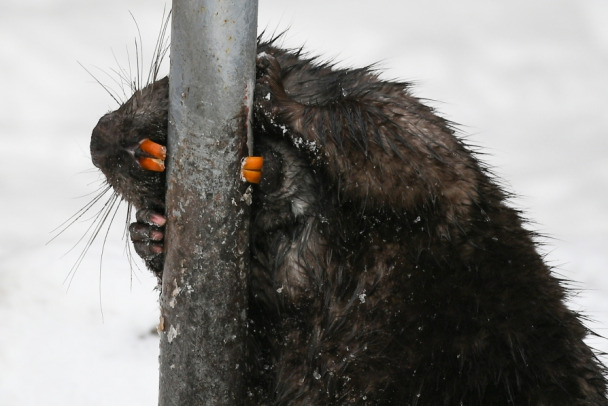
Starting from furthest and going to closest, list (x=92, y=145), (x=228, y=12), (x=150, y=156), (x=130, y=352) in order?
(x=130, y=352) < (x=92, y=145) < (x=150, y=156) < (x=228, y=12)

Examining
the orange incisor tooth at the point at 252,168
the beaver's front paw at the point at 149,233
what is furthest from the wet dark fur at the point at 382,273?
the orange incisor tooth at the point at 252,168

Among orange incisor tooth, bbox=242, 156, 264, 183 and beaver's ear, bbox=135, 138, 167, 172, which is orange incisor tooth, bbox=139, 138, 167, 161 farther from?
orange incisor tooth, bbox=242, 156, 264, 183

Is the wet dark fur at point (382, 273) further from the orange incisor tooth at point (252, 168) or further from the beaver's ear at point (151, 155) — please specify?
the orange incisor tooth at point (252, 168)

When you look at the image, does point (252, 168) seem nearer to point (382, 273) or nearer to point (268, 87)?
point (268, 87)

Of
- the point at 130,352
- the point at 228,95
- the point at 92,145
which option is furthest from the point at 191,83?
the point at 130,352

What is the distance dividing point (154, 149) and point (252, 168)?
32cm

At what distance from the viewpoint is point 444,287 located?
308 centimetres

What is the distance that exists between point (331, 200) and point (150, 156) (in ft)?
1.85

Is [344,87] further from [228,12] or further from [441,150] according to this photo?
[228,12]

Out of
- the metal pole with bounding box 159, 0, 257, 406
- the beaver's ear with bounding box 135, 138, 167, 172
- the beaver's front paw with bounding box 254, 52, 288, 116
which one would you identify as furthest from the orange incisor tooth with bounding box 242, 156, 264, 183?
the beaver's ear with bounding box 135, 138, 167, 172

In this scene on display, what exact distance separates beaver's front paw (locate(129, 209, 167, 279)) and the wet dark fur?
0.06 ft

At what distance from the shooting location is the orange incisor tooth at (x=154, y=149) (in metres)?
2.84

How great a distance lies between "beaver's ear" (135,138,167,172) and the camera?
2.84 m

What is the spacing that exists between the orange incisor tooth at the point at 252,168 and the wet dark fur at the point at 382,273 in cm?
18
